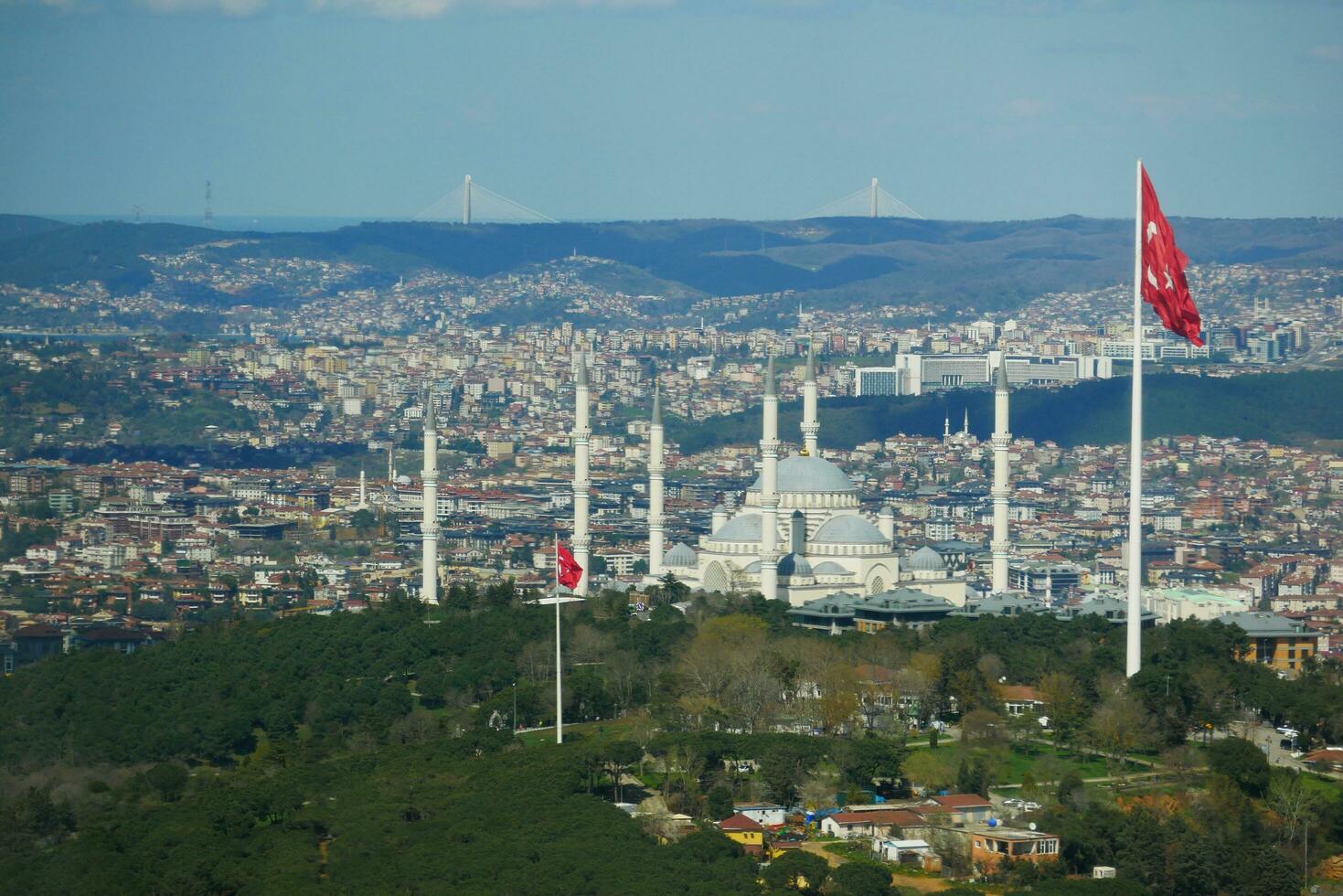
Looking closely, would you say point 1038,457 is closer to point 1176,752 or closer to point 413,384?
point 413,384

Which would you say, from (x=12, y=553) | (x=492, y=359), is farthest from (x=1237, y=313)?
(x=12, y=553)

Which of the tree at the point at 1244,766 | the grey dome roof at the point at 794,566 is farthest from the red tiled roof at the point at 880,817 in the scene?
the grey dome roof at the point at 794,566

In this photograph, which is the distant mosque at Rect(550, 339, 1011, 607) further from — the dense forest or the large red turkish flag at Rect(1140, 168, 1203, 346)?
the large red turkish flag at Rect(1140, 168, 1203, 346)

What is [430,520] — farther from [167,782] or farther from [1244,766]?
[1244,766]

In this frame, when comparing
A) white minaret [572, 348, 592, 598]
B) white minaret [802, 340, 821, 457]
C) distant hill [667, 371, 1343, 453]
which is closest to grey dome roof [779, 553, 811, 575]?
white minaret [572, 348, 592, 598]

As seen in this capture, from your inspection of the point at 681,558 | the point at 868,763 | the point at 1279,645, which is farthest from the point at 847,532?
the point at 868,763
